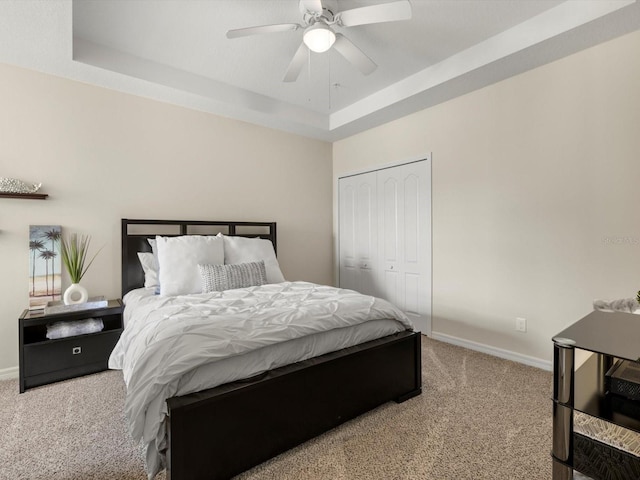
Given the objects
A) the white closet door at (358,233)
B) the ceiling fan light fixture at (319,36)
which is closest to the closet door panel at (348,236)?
the white closet door at (358,233)

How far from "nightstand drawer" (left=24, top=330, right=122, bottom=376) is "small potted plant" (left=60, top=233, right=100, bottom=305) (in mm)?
331

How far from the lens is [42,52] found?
8.00 ft

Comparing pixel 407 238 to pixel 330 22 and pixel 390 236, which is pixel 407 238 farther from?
pixel 330 22

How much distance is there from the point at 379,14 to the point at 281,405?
228cm

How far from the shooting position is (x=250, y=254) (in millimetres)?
3244

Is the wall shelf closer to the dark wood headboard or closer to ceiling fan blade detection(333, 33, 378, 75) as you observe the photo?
the dark wood headboard

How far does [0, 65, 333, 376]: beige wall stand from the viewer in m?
2.64

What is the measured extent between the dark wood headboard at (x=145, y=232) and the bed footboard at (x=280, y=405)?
82.0 inches

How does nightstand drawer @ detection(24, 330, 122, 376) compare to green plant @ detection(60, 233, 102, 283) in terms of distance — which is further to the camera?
green plant @ detection(60, 233, 102, 283)

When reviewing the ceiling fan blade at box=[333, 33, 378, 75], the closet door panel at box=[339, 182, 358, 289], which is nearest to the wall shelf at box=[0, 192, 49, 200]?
the ceiling fan blade at box=[333, 33, 378, 75]

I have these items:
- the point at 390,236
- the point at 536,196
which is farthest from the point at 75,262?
the point at 536,196

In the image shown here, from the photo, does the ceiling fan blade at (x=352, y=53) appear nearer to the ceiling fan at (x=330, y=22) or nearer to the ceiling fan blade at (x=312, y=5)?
the ceiling fan at (x=330, y=22)

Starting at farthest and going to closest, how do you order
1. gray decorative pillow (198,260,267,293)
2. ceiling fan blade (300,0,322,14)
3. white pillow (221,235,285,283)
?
white pillow (221,235,285,283) → gray decorative pillow (198,260,267,293) → ceiling fan blade (300,0,322,14)

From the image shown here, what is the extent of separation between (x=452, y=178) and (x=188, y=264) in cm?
273
